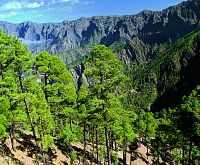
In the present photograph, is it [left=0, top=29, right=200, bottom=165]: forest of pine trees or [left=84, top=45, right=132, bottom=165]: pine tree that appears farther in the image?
[left=0, top=29, right=200, bottom=165]: forest of pine trees

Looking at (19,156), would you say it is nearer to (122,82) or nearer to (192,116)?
(122,82)

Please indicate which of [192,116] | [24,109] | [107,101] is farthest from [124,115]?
[24,109]

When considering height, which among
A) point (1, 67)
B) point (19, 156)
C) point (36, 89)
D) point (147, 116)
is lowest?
point (147, 116)

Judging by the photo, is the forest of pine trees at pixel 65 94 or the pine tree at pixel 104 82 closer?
the pine tree at pixel 104 82

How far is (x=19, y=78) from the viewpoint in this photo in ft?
110

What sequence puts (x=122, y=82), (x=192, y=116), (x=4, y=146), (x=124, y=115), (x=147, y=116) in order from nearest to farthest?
1. (x=122, y=82)
2. (x=124, y=115)
3. (x=192, y=116)
4. (x=4, y=146)
5. (x=147, y=116)

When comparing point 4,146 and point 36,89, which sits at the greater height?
point 36,89

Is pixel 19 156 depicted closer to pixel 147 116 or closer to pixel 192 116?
pixel 192 116

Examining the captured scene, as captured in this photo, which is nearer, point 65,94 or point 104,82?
point 104,82

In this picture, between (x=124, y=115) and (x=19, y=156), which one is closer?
(x=124, y=115)

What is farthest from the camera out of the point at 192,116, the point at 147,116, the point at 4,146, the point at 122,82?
the point at 147,116

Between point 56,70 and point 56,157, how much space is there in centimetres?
1121

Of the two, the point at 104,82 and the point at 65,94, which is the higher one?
the point at 104,82

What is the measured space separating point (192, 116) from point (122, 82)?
9196mm
